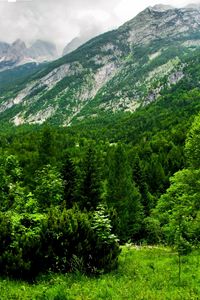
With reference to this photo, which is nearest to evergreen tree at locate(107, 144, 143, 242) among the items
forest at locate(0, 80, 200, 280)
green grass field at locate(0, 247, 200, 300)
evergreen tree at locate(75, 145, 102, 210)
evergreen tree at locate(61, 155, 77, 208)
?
forest at locate(0, 80, 200, 280)

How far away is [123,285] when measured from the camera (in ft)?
50.3

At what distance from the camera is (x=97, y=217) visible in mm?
17656

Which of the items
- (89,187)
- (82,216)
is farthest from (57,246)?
(89,187)

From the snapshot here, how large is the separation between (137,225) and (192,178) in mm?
21480

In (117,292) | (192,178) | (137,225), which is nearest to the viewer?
(117,292)

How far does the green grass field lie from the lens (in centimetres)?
1384

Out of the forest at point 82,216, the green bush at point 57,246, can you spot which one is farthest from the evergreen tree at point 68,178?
the green bush at point 57,246

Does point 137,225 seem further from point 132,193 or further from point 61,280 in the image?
point 61,280

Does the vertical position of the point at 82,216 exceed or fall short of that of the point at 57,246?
it exceeds it

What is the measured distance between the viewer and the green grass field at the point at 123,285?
13844 millimetres

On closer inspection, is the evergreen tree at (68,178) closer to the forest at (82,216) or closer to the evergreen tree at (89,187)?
the forest at (82,216)

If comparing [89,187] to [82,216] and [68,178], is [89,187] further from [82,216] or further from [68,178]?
[82,216]

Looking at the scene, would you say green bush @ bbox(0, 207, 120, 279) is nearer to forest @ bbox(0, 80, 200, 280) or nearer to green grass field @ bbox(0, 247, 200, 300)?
forest @ bbox(0, 80, 200, 280)

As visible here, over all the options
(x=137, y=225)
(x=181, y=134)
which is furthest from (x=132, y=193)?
(x=181, y=134)
